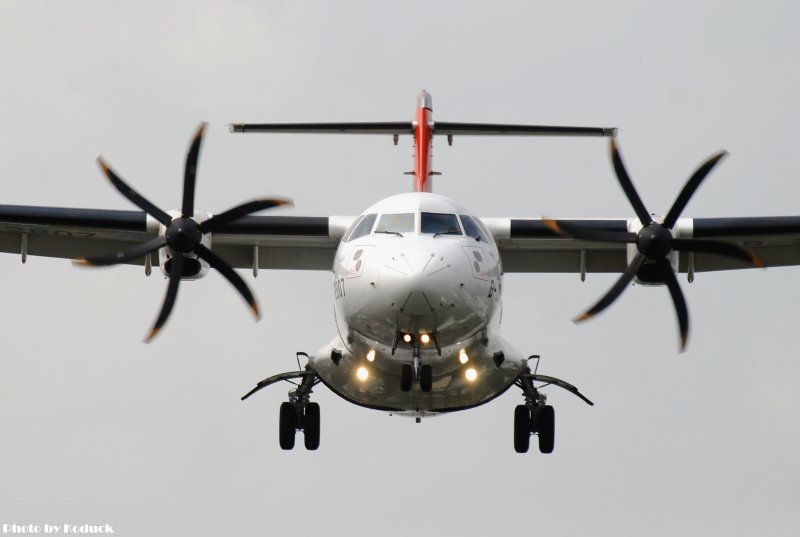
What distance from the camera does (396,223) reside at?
1970cm

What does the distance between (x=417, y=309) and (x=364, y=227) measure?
200 cm

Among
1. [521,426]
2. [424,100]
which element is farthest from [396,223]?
[424,100]

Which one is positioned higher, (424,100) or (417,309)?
(424,100)

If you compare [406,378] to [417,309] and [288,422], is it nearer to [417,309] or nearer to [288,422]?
[417,309]

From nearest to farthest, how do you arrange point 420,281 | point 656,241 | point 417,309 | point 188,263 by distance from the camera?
point 420,281
point 417,309
point 656,241
point 188,263

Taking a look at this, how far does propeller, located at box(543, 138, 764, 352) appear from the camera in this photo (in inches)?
829

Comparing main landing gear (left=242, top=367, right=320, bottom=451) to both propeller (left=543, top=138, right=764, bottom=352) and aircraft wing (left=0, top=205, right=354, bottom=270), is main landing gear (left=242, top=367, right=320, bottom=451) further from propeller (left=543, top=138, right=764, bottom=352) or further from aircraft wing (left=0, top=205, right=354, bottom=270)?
propeller (left=543, top=138, right=764, bottom=352)

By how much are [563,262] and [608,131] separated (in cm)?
263

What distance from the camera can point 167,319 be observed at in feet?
71.4

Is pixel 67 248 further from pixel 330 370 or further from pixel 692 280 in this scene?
pixel 692 280

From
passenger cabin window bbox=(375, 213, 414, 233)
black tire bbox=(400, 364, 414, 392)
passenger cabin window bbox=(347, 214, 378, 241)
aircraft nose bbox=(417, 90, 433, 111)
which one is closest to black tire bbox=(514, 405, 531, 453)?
black tire bbox=(400, 364, 414, 392)

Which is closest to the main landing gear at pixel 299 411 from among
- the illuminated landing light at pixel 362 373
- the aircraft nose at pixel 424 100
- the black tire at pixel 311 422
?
the black tire at pixel 311 422

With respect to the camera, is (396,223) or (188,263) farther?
(188,263)

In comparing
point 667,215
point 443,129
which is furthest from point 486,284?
point 443,129
